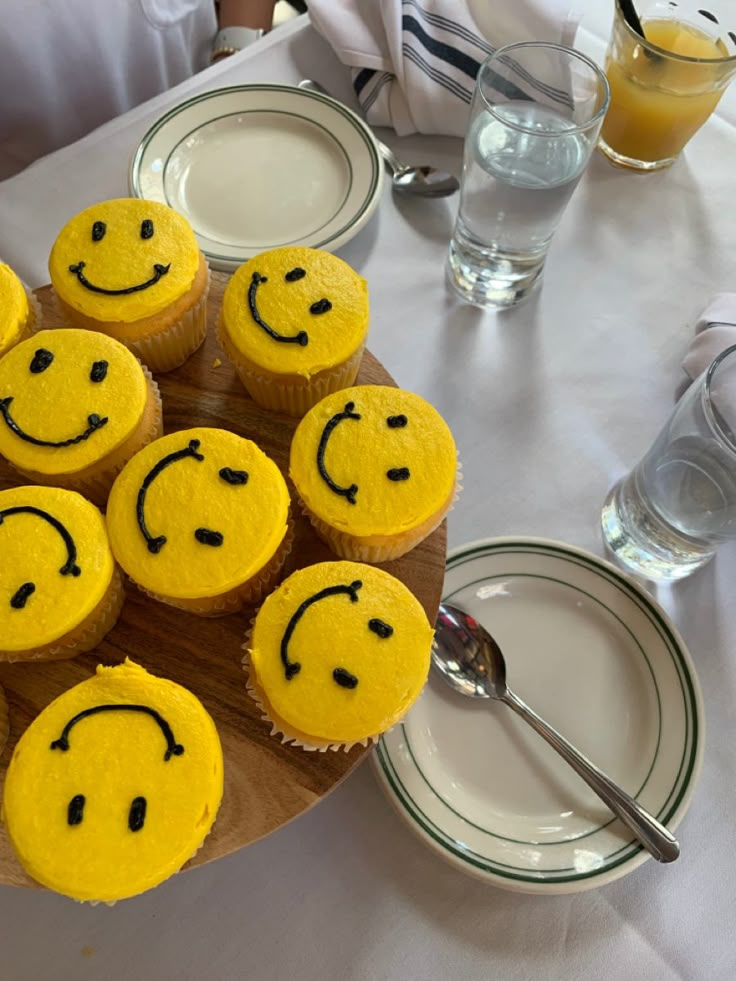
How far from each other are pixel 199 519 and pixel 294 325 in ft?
0.84

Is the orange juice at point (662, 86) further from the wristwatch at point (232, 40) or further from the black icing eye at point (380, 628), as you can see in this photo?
the black icing eye at point (380, 628)

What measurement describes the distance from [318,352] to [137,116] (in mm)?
692

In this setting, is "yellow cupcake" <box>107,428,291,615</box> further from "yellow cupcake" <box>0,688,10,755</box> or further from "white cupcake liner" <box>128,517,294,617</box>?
"yellow cupcake" <box>0,688,10,755</box>

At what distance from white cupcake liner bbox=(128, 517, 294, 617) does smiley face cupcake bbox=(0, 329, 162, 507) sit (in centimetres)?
14

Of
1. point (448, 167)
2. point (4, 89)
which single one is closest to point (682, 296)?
point (448, 167)

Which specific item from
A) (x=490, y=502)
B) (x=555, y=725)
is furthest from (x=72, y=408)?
(x=555, y=725)

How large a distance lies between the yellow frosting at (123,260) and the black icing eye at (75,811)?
1.69 feet

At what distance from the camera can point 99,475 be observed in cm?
81

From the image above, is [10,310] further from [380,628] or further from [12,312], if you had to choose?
[380,628]

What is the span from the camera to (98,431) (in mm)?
780

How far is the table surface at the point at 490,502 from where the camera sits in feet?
2.37

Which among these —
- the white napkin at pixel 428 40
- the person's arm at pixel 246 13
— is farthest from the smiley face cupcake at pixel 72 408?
the person's arm at pixel 246 13

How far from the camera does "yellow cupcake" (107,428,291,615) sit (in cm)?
71

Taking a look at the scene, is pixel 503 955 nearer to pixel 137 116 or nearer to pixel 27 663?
pixel 27 663
